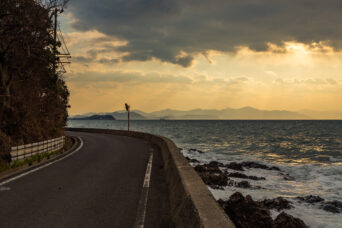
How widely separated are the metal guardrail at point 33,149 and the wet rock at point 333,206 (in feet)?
40.0

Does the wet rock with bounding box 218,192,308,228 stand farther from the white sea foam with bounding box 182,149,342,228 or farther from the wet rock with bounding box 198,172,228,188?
the wet rock with bounding box 198,172,228,188

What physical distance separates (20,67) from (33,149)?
15.7 feet

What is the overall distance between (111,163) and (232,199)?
622 cm

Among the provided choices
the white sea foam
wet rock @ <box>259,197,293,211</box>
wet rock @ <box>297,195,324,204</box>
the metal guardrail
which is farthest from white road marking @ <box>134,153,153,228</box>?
wet rock @ <box>297,195,324,204</box>

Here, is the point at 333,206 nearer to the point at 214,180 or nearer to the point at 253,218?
the point at 214,180

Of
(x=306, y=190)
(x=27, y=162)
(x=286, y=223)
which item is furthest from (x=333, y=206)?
(x=27, y=162)

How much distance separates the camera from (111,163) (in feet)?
41.1

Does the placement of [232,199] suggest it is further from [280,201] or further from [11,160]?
[11,160]

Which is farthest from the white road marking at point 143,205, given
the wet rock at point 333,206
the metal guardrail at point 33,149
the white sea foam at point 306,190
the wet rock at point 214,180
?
the wet rock at point 333,206

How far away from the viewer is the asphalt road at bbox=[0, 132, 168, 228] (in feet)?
16.8

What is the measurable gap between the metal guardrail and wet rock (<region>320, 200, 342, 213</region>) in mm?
12186

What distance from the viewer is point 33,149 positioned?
514 inches

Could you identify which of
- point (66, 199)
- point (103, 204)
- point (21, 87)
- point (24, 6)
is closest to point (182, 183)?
point (103, 204)

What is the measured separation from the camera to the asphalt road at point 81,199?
5129 millimetres
